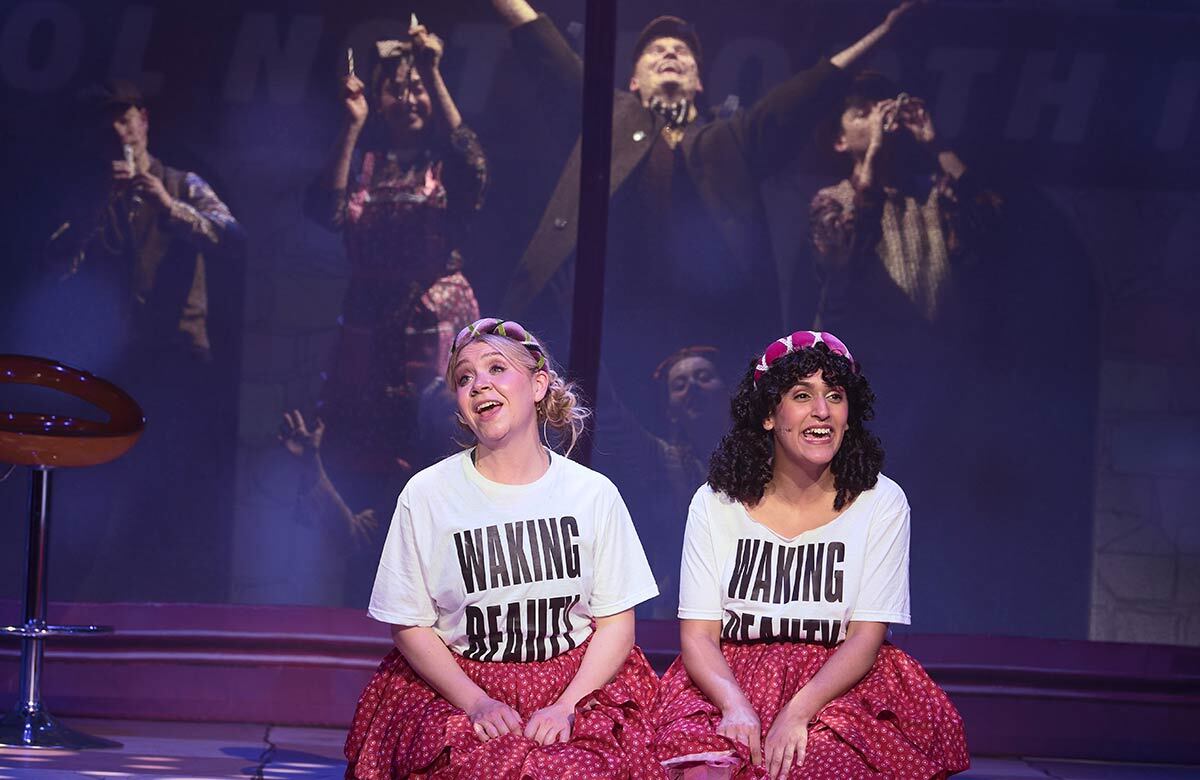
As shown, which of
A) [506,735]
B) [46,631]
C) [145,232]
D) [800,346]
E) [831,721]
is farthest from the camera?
[145,232]

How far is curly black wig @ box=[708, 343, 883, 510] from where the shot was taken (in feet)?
9.69

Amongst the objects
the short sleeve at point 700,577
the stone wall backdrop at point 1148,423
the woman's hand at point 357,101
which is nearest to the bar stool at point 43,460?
the woman's hand at point 357,101

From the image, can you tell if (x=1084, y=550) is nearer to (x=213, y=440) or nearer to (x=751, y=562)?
(x=751, y=562)

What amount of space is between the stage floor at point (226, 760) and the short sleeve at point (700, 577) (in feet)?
3.78

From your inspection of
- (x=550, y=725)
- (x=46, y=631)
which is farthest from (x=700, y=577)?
(x=46, y=631)

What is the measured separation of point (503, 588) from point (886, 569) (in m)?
0.79

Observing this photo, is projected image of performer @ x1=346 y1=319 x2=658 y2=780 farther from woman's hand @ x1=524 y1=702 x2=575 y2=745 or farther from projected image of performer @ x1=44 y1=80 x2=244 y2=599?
projected image of performer @ x1=44 y1=80 x2=244 y2=599

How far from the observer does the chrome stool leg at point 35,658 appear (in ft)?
12.0

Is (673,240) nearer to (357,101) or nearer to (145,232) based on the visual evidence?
(357,101)

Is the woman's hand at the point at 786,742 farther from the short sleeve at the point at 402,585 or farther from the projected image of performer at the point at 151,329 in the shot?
the projected image of performer at the point at 151,329

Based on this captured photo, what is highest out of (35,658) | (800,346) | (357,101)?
(357,101)

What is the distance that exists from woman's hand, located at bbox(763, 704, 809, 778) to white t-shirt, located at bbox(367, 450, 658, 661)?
1.21ft

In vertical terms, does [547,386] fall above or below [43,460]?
above

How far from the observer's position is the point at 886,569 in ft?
9.46
